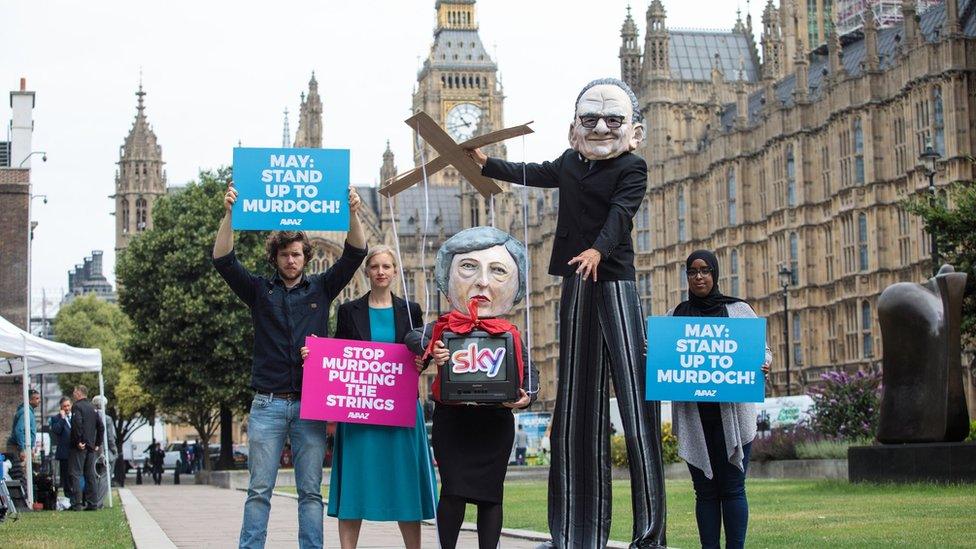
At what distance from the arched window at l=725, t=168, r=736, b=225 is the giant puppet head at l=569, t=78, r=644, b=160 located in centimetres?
5183

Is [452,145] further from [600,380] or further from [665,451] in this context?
[665,451]

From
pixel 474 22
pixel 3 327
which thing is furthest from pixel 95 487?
pixel 474 22

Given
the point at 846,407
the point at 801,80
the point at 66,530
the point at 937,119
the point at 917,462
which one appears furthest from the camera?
the point at 801,80

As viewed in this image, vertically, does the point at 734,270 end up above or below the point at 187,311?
above

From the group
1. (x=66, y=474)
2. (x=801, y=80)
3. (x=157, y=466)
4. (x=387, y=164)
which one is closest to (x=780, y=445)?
(x=66, y=474)

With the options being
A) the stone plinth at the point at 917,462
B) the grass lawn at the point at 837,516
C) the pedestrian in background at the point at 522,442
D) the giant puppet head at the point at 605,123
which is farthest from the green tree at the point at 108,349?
the giant puppet head at the point at 605,123

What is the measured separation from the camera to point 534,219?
87750 millimetres

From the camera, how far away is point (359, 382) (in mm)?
8758

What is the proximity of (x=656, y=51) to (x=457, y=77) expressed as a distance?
5612cm

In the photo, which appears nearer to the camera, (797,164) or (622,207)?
(622,207)

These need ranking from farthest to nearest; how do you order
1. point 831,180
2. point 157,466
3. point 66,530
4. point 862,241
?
point 831,180 < point 157,466 < point 862,241 < point 66,530

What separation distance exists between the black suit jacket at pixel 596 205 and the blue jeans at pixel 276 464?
1.81 metres

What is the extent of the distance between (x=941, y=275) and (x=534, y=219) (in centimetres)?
7011

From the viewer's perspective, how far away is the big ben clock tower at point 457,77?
122 meters
